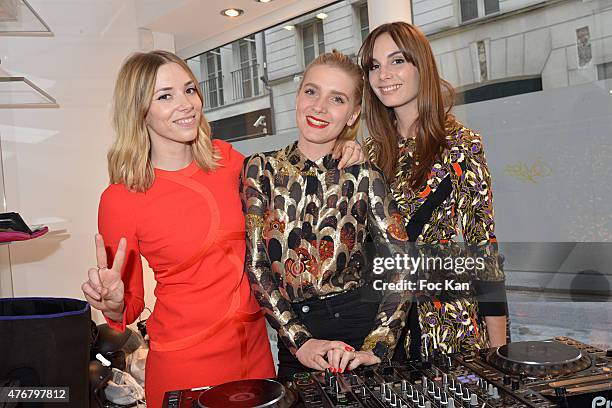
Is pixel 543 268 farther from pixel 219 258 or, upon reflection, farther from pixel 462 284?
pixel 219 258

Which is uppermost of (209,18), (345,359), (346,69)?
(209,18)

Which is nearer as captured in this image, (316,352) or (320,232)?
(316,352)

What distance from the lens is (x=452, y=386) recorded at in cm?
98

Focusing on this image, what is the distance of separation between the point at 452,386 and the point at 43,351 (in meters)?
0.76

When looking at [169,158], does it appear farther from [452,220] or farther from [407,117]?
[452,220]

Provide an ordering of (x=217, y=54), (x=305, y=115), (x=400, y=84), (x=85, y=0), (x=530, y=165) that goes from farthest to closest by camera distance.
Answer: (x=217, y=54)
(x=85, y=0)
(x=530, y=165)
(x=400, y=84)
(x=305, y=115)

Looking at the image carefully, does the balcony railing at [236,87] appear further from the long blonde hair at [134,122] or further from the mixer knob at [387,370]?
the mixer knob at [387,370]

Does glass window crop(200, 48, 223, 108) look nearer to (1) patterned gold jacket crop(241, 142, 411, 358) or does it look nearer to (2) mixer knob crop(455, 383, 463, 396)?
(1) patterned gold jacket crop(241, 142, 411, 358)

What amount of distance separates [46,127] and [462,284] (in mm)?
2436

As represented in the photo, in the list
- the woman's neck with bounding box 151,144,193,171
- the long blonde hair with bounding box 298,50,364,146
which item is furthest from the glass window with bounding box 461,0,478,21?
the woman's neck with bounding box 151,144,193,171

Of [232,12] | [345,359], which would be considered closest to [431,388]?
[345,359]

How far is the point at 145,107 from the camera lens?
154cm

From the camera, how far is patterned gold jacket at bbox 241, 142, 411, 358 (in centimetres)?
143

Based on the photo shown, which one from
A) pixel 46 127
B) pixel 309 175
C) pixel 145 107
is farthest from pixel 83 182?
pixel 309 175
